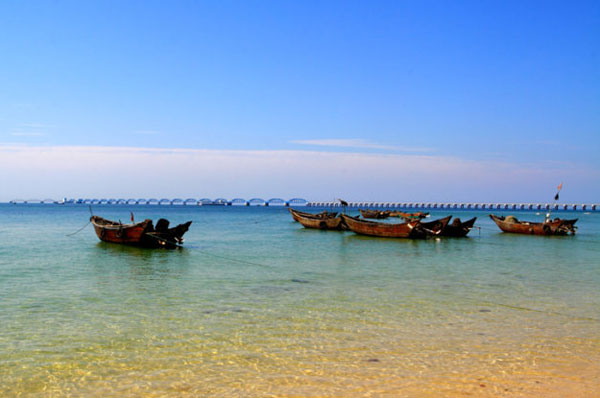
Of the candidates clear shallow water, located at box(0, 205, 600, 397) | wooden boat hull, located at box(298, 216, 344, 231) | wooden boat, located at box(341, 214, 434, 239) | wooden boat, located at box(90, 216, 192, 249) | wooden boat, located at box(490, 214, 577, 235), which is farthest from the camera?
wooden boat hull, located at box(298, 216, 344, 231)

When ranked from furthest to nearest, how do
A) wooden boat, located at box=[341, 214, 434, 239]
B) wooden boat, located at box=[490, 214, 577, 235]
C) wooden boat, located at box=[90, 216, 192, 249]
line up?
1. wooden boat, located at box=[490, 214, 577, 235]
2. wooden boat, located at box=[341, 214, 434, 239]
3. wooden boat, located at box=[90, 216, 192, 249]

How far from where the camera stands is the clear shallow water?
644cm

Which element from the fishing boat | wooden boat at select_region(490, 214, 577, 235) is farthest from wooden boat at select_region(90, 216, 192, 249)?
wooden boat at select_region(490, 214, 577, 235)

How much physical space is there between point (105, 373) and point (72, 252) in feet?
66.7

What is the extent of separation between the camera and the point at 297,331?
29.7 feet

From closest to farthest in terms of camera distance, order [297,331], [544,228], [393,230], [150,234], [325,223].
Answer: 1. [297,331]
2. [150,234]
3. [393,230]
4. [544,228]
5. [325,223]

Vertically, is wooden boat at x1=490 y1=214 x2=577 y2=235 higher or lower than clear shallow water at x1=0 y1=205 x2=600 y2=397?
higher

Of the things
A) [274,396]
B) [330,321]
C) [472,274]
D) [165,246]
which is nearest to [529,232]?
[472,274]

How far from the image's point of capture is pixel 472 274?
17484 millimetres

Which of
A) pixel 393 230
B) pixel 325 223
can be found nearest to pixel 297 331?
pixel 393 230

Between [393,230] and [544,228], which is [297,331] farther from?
[544,228]

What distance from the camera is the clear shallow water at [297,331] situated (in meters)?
6.44

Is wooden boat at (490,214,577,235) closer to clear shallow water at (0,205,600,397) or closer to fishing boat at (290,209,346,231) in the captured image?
fishing boat at (290,209,346,231)

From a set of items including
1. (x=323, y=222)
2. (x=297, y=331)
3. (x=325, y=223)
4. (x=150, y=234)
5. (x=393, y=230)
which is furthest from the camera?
(x=323, y=222)
